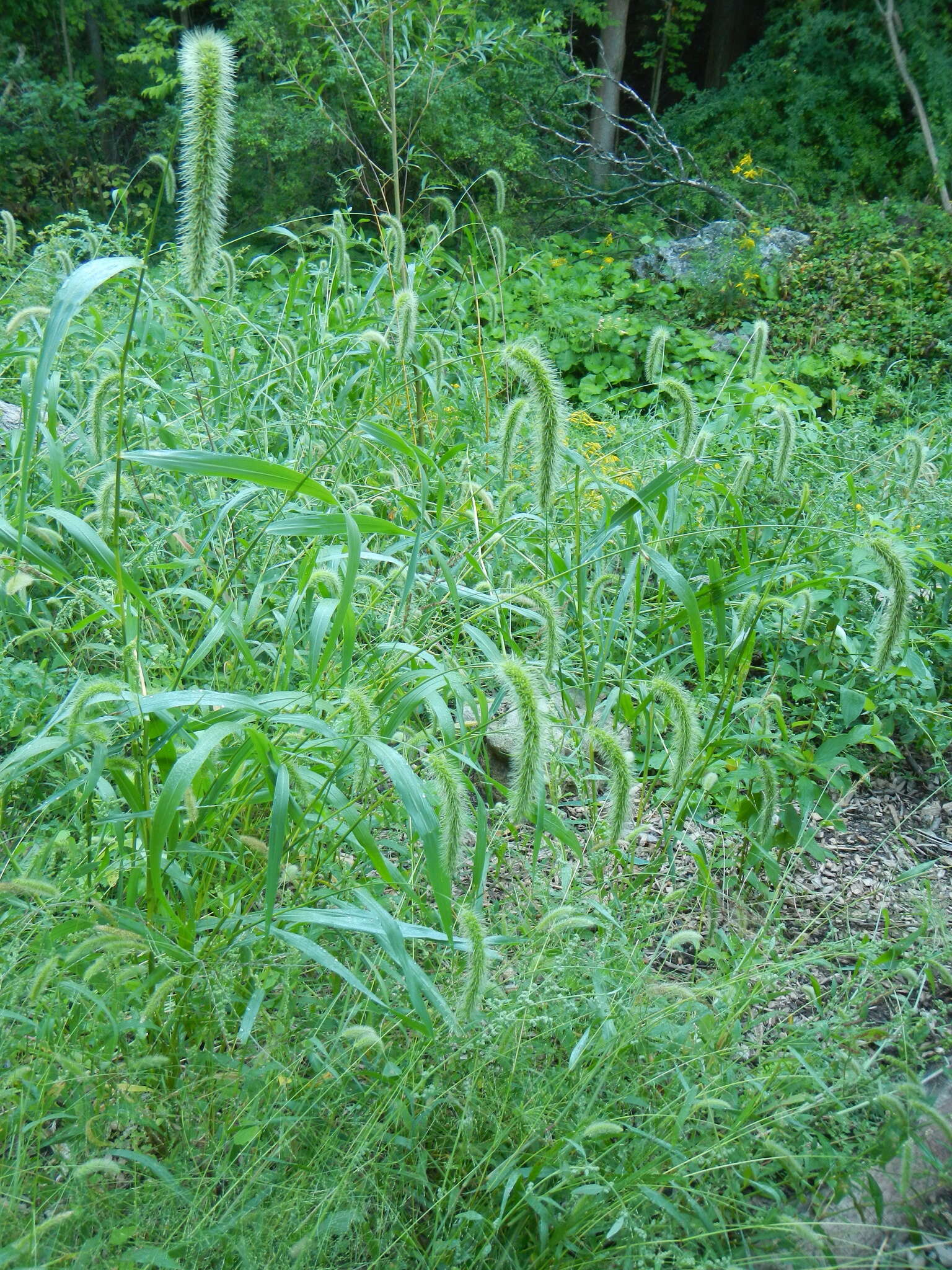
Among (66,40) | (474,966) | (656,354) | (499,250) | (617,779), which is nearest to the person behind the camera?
(474,966)

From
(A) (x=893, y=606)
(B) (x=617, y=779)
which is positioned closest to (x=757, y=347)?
(A) (x=893, y=606)

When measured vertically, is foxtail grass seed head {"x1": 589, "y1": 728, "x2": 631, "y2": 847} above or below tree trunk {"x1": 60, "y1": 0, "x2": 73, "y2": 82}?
below

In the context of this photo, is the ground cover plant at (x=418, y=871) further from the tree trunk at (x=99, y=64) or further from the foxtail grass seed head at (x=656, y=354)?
the tree trunk at (x=99, y=64)

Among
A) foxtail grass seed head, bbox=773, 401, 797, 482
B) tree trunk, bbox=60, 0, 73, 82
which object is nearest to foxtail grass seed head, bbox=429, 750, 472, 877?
foxtail grass seed head, bbox=773, 401, 797, 482

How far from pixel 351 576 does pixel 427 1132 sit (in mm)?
864

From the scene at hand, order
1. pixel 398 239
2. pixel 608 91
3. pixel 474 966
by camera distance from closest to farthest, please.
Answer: pixel 474 966
pixel 398 239
pixel 608 91

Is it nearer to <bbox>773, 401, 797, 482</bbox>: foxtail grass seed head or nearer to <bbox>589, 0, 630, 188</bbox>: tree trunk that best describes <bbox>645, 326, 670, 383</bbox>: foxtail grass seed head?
<bbox>773, 401, 797, 482</bbox>: foxtail grass seed head

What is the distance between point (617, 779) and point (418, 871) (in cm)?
49

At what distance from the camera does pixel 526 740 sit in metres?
1.44

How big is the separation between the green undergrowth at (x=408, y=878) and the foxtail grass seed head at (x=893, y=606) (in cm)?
1

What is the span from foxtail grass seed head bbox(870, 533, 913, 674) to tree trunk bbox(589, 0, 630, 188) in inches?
274

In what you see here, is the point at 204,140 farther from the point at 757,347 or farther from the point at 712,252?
the point at 712,252

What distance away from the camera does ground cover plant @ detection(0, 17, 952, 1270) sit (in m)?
1.37

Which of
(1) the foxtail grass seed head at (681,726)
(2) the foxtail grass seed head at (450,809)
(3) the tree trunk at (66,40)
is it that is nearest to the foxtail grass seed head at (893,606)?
(1) the foxtail grass seed head at (681,726)
